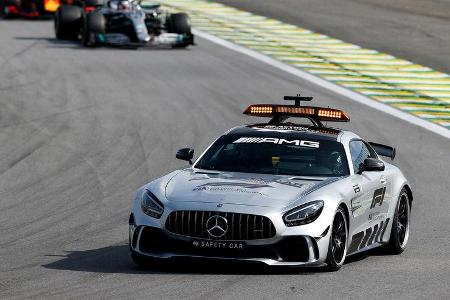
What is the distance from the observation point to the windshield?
12492 millimetres

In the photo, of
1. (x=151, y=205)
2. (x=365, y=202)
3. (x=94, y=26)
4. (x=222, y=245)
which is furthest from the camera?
(x=94, y=26)

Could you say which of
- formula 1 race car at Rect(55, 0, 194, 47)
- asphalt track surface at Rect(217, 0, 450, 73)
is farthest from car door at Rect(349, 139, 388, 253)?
formula 1 race car at Rect(55, 0, 194, 47)

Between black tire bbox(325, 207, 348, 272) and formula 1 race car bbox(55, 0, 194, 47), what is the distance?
69.1 feet

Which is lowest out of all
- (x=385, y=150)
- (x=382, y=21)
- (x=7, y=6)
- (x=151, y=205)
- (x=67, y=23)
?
(x=7, y=6)

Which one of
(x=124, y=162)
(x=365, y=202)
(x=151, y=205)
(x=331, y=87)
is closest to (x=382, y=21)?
(x=331, y=87)

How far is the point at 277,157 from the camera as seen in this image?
12.6 metres

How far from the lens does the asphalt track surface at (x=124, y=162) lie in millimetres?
10742

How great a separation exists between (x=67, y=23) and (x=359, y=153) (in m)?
21.9

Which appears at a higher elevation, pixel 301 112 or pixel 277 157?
pixel 301 112

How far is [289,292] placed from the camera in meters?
10.3

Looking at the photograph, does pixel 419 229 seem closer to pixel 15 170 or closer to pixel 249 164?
pixel 249 164

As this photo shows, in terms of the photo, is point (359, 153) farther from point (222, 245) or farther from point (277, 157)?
point (222, 245)

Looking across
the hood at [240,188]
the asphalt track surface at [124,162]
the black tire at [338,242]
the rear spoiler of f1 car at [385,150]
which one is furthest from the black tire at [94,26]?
the black tire at [338,242]

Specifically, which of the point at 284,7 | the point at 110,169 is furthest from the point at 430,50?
the point at 110,169
